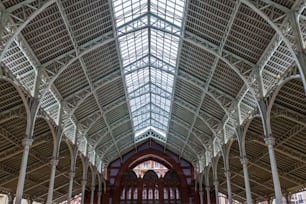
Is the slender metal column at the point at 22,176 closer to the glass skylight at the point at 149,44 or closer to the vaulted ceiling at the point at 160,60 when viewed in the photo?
the vaulted ceiling at the point at 160,60

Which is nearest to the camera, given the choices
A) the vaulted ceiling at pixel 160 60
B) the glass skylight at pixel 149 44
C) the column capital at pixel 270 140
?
the vaulted ceiling at pixel 160 60

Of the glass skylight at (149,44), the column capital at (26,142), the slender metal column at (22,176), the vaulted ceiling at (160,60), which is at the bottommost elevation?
the slender metal column at (22,176)

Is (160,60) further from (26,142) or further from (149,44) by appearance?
(26,142)

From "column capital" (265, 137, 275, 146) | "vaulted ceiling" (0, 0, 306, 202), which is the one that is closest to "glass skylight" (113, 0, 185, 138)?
"vaulted ceiling" (0, 0, 306, 202)

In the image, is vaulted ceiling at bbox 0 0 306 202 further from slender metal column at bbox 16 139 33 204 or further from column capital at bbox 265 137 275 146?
slender metal column at bbox 16 139 33 204

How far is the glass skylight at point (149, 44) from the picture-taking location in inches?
1112

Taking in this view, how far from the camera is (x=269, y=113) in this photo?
2533 centimetres

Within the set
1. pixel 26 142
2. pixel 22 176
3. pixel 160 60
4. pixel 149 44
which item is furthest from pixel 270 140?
pixel 22 176

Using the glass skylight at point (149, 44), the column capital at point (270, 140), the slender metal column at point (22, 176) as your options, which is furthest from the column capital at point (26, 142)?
the column capital at point (270, 140)

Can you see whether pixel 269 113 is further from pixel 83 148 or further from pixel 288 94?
pixel 83 148

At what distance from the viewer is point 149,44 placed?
115ft

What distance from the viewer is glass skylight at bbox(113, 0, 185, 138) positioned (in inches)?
1112

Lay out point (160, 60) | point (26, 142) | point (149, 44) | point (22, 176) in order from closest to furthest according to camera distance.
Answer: point (22, 176) < point (26, 142) < point (149, 44) < point (160, 60)

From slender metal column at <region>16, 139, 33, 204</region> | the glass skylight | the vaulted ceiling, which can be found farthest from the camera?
the glass skylight
